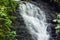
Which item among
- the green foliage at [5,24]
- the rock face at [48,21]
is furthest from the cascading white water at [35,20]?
the green foliage at [5,24]

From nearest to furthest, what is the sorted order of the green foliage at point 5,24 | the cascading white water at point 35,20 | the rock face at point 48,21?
the green foliage at point 5,24
the rock face at point 48,21
the cascading white water at point 35,20

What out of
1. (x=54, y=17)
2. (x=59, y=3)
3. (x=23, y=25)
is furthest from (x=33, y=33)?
(x=59, y=3)

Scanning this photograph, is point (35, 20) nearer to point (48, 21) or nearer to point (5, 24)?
point (48, 21)

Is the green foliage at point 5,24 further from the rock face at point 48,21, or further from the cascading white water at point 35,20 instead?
the cascading white water at point 35,20

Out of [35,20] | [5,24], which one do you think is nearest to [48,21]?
[35,20]

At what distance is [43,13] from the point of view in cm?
1021

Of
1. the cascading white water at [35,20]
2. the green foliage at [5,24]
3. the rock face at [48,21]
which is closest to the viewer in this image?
the green foliage at [5,24]

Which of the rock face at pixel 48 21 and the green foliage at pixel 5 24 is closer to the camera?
the green foliage at pixel 5 24

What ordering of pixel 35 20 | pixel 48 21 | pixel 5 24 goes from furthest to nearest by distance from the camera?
pixel 48 21, pixel 35 20, pixel 5 24

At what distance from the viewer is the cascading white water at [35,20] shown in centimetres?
877

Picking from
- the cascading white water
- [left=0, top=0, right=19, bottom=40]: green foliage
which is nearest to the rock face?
the cascading white water

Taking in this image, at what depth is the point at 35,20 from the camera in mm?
9352

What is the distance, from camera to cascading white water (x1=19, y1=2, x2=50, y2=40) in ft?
28.8

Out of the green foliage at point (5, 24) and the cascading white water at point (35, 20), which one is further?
the cascading white water at point (35, 20)
